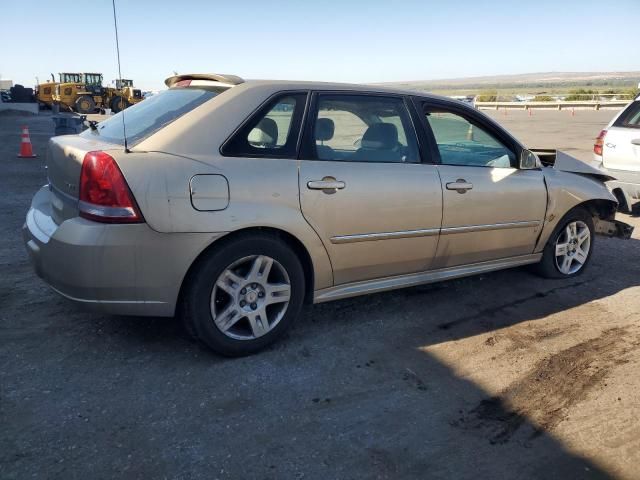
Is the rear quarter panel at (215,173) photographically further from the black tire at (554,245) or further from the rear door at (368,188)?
the black tire at (554,245)

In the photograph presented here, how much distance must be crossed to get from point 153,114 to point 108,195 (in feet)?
2.74

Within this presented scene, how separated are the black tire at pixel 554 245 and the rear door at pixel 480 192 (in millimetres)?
297

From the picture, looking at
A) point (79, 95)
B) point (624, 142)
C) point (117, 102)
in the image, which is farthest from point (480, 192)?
point (79, 95)

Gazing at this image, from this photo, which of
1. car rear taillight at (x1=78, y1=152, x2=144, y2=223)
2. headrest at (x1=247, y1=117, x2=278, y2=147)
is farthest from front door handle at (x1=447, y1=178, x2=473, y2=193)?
car rear taillight at (x1=78, y1=152, x2=144, y2=223)

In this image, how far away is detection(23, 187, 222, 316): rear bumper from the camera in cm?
294

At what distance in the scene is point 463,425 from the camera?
2797 mm

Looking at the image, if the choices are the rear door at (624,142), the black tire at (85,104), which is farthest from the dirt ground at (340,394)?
the black tire at (85,104)

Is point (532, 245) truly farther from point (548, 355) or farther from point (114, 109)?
point (114, 109)

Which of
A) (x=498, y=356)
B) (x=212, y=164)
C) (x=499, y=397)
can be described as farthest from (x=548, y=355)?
(x=212, y=164)

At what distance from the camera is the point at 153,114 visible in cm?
354

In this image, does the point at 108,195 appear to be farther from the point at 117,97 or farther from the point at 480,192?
the point at 117,97

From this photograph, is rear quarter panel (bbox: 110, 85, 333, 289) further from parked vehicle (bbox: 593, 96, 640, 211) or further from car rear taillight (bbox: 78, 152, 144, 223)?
parked vehicle (bbox: 593, 96, 640, 211)

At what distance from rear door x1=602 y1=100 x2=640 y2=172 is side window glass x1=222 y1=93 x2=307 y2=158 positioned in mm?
5494

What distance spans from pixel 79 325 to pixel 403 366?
215 centimetres
